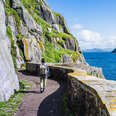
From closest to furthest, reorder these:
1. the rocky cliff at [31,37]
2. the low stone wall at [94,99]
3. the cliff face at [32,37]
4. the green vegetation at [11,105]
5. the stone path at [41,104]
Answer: the low stone wall at [94,99] < the green vegetation at [11,105] < the stone path at [41,104] < the rocky cliff at [31,37] < the cliff face at [32,37]

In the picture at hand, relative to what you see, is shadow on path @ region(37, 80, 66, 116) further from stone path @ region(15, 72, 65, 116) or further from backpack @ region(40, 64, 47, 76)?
backpack @ region(40, 64, 47, 76)

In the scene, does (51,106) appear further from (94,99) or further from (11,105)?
(94,99)

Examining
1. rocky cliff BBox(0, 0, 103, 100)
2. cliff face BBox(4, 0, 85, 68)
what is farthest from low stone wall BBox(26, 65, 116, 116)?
cliff face BBox(4, 0, 85, 68)

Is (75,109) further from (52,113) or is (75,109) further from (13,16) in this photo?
(13,16)

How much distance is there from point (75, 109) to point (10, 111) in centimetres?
254

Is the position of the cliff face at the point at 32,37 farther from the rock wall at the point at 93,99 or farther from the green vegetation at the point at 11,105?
the rock wall at the point at 93,99

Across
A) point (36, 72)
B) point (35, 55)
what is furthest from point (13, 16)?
point (36, 72)

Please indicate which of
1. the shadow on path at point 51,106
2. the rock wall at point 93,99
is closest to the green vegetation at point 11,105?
the shadow on path at point 51,106

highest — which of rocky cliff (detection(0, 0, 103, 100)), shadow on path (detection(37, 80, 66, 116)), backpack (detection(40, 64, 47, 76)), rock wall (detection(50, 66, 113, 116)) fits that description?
rocky cliff (detection(0, 0, 103, 100))

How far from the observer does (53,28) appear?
160 ft

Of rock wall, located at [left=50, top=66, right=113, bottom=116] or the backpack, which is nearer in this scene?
rock wall, located at [left=50, top=66, right=113, bottom=116]

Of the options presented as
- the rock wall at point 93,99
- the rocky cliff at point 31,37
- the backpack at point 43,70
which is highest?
the rocky cliff at point 31,37

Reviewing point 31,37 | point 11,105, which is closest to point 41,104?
point 11,105

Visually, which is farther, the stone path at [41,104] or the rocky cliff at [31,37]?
the rocky cliff at [31,37]
